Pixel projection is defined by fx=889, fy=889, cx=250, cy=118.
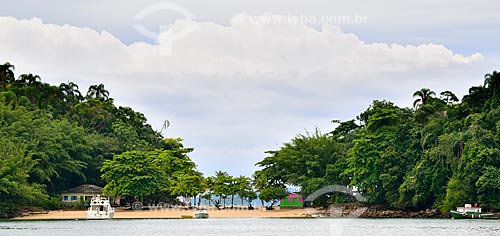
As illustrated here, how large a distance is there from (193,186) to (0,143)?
18.0 metres

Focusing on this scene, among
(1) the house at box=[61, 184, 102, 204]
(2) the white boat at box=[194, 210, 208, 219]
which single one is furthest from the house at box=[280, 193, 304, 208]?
(1) the house at box=[61, 184, 102, 204]

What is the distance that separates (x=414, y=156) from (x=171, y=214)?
71.0ft

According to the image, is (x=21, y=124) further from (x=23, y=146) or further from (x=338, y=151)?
(x=338, y=151)

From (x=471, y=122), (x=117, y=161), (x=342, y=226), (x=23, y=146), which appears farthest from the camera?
(x=117, y=161)

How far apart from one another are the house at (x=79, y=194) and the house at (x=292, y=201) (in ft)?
53.9

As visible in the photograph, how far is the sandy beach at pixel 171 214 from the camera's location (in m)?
72.3

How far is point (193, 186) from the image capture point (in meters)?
79.5

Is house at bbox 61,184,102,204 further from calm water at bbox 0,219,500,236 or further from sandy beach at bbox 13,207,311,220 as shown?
calm water at bbox 0,219,500,236

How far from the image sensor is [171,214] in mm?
77000

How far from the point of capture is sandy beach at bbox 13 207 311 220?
72.3 meters

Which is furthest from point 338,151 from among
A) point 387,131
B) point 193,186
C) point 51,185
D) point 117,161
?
point 51,185

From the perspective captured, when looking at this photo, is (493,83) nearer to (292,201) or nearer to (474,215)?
(474,215)

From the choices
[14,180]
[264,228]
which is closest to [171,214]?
[14,180]

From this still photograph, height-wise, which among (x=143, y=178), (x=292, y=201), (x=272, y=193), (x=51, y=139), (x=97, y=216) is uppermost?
(x=51, y=139)
